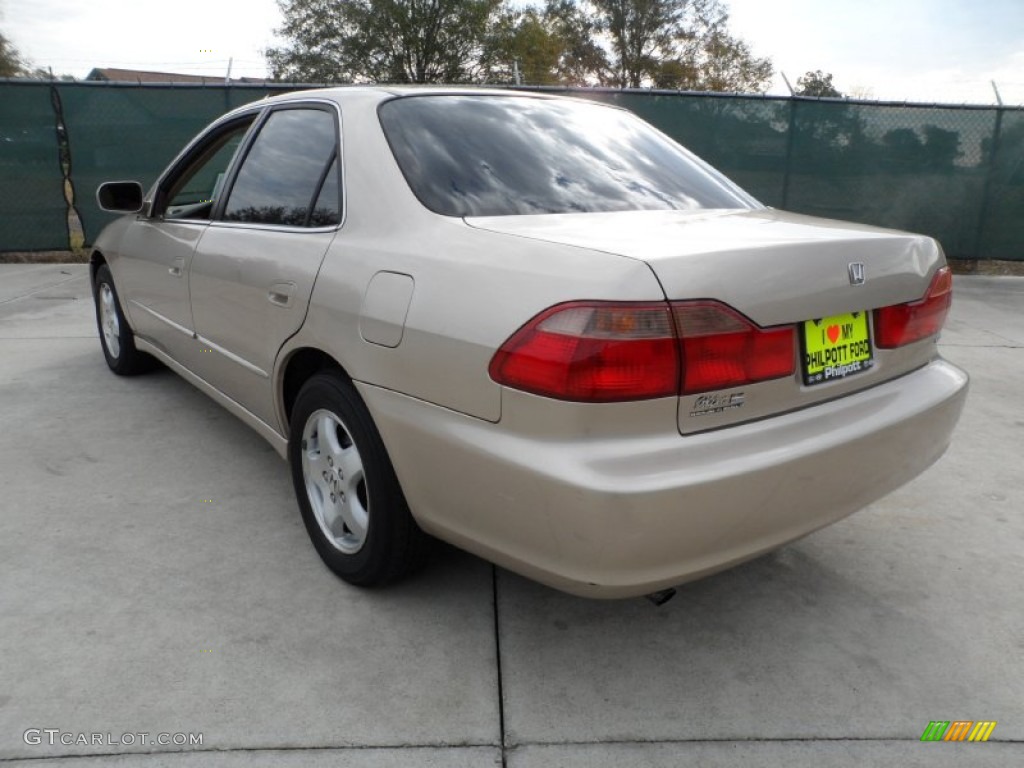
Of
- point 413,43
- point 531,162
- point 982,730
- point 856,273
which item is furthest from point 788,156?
point 413,43

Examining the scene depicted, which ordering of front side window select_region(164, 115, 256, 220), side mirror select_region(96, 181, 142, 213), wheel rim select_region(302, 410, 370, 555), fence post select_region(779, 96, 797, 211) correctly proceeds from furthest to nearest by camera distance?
1. fence post select_region(779, 96, 797, 211)
2. side mirror select_region(96, 181, 142, 213)
3. front side window select_region(164, 115, 256, 220)
4. wheel rim select_region(302, 410, 370, 555)

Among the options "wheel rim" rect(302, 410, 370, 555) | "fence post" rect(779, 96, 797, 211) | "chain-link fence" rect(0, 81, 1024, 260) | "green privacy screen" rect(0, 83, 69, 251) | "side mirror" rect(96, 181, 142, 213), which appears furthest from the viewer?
"fence post" rect(779, 96, 797, 211)

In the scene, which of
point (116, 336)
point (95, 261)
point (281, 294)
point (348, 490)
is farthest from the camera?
point (95, 261)

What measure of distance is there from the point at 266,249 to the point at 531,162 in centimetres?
96

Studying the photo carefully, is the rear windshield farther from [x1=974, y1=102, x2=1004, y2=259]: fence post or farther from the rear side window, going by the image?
[x1=974, y1=102, x2=1004, y2=259]: fence post

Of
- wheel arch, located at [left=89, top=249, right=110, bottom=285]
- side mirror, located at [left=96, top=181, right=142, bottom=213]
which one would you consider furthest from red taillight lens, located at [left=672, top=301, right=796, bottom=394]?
wheel arch, located at [left=89, top=249, right=110, bottom=285]

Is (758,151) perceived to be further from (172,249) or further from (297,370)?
(297,370)

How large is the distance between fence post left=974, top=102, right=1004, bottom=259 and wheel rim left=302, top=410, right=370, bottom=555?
32.0 ft

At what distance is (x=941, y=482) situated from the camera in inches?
136

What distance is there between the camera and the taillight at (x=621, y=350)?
1.72m

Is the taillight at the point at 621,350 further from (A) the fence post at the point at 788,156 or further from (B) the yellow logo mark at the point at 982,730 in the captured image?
(A) the fence post at the point at 788,156

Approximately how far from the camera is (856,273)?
205cm

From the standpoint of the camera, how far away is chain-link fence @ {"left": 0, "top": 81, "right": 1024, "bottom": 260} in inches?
360

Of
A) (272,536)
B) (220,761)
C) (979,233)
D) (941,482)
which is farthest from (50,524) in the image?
(979,233)
